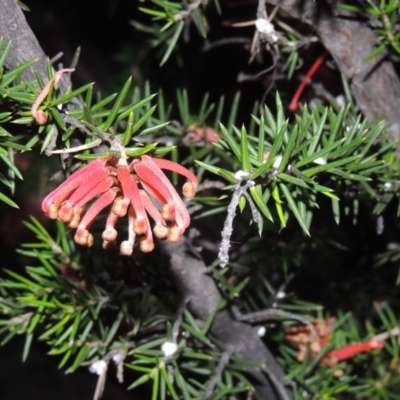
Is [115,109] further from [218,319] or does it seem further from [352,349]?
[352,349]

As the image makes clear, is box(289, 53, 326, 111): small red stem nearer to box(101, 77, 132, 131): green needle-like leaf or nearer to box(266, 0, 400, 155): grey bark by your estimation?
box(266, 0, 400, 155): grey bark

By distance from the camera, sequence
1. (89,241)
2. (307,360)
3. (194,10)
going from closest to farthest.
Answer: (89,241), (194,10), (307,360)

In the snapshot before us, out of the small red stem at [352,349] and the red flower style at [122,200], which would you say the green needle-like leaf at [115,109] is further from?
the small red stem at [352,349]

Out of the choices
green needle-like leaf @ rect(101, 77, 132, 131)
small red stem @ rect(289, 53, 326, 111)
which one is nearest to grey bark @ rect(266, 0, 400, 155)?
small red stem @ rect(289, 53, 326, 111)

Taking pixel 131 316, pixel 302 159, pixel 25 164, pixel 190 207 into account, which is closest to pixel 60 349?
pixel 131 316

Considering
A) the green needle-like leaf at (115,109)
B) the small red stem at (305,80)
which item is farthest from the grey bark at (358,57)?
the green needle-like leaf at (115,109)

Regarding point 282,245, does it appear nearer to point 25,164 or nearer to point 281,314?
point 281,314
